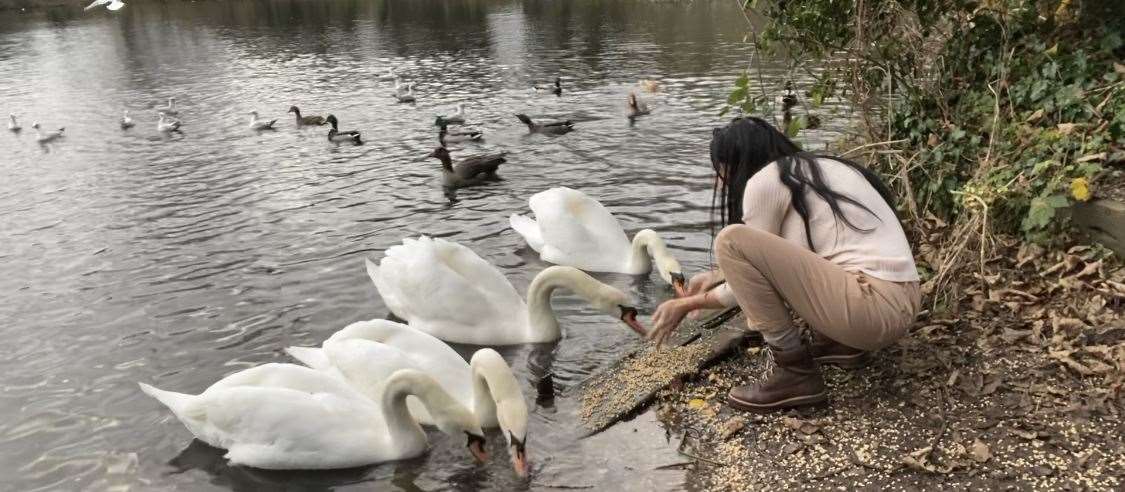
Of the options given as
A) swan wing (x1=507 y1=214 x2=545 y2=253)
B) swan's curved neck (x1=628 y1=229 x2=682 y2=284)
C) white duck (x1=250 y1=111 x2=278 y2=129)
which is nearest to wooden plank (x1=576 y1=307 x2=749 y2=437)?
swan's curved neck (x1=628 y1=229 x2=682 y2=284)

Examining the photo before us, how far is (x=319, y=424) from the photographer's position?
4.94 m

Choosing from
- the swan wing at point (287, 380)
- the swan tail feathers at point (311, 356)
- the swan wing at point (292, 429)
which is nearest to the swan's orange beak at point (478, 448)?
the swan wing at point (292, 429)

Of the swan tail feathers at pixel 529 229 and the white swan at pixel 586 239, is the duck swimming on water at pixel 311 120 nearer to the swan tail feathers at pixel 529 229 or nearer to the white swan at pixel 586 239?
the swan tail feathers at pixel 529 229

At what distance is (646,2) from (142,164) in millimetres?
27034

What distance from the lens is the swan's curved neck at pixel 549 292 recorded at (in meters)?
6.22

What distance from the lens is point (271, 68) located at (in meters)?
23.0

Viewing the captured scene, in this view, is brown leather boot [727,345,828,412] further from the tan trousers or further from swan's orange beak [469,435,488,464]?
swan's orange beak [469,435,488,464]

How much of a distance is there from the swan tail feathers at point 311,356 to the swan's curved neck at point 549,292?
1517 mm

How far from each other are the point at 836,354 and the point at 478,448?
2.06 m

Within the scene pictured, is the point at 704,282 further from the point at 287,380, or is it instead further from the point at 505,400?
the point at 287,380

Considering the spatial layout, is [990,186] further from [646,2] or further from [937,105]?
[646,2]

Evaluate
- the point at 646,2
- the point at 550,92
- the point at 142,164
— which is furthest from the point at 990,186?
the point at 646,2

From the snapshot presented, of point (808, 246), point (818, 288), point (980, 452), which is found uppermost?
point (808, 246)

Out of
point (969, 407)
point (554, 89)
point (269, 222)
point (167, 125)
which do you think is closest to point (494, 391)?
point (969, 407)
